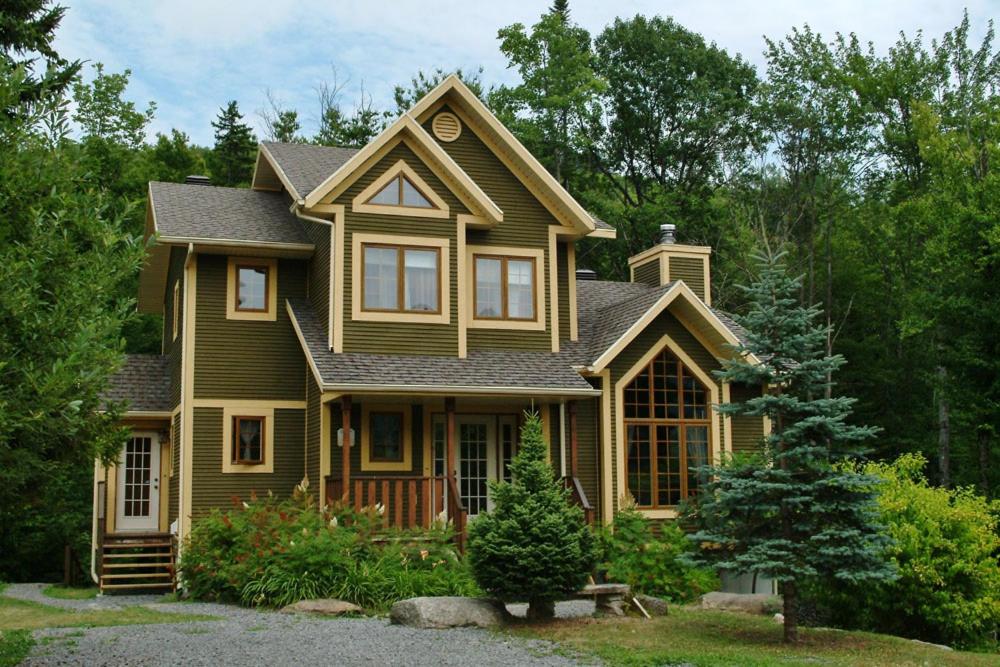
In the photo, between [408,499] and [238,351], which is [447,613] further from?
[238,351]

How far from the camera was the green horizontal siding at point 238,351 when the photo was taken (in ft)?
64.0

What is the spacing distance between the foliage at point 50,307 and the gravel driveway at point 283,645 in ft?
6.58

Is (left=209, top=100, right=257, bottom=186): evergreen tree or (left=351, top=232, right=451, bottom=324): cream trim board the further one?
(left=209, top=100, right=257, bottom=186): evergreen tree

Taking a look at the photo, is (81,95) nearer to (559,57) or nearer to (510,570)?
(559,57)

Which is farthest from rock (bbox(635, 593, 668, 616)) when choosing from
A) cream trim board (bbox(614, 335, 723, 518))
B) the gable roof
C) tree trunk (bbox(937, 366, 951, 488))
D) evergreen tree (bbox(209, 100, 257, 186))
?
evergreen tree (bbox(209, 100, 257, 186))

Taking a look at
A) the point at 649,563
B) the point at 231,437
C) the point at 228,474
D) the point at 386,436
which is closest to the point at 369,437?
the point at 386,436

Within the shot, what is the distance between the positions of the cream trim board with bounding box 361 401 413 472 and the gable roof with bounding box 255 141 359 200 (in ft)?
12.6

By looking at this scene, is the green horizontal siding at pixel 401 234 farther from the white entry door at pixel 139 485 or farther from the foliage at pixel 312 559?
the white entry door at pixel 139 485

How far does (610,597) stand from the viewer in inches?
562

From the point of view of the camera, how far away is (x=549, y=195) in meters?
20.5

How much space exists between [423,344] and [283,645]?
8.03 meters

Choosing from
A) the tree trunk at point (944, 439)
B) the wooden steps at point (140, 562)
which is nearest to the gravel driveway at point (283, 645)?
the wooden steps at point (140, 562)

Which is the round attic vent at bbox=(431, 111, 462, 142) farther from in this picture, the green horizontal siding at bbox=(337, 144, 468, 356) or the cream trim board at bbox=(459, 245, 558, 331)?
the cream trim board at bbox=(459, 245, 558, 331)

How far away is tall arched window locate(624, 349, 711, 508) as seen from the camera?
65.7 ft
